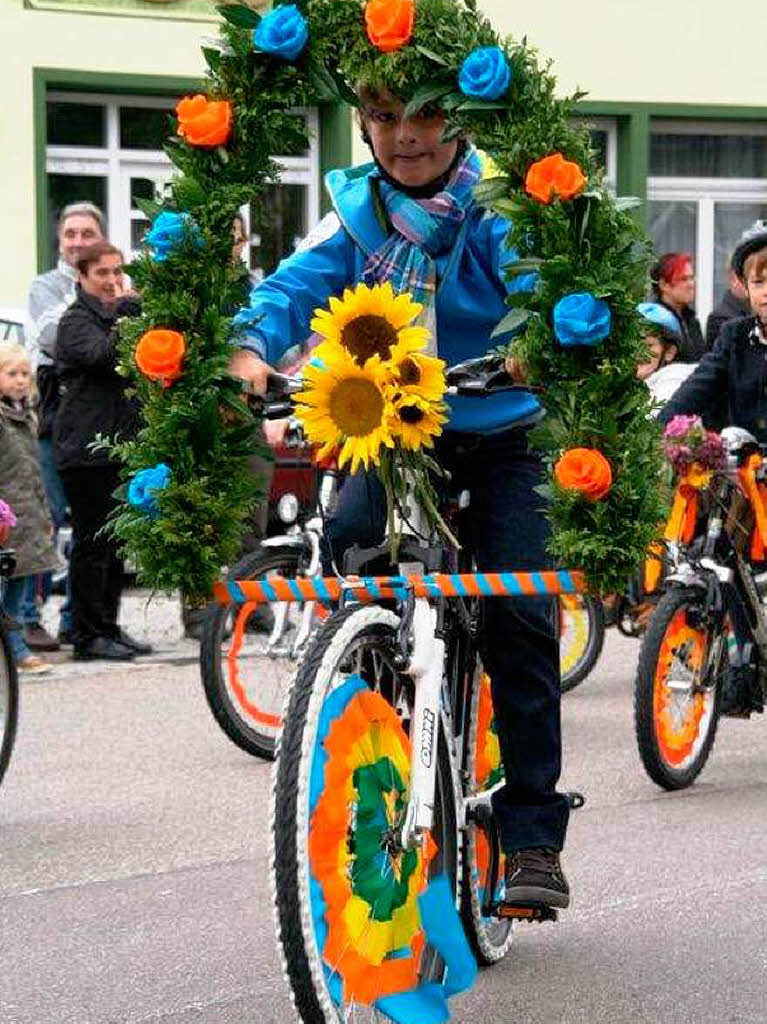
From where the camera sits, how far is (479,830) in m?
4.88

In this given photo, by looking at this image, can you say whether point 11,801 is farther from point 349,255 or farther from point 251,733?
point 349,255

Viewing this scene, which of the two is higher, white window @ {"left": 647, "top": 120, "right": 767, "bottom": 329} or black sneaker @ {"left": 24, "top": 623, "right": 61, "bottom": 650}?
white window @ {"left": 647, "top": 120, "right": 767, "bottom": 329}

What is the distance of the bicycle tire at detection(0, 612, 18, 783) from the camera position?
721cm

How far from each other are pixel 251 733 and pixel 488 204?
4089mm

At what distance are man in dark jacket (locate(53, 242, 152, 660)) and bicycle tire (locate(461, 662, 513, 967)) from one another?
5.94 metres

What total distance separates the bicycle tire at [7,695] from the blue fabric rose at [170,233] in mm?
2978

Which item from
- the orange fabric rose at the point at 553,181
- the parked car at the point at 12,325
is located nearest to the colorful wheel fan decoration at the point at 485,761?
the orange fabric rose at the point at 553,181

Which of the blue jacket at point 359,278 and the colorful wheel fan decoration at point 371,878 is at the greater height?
the blue jacket at point 359,278

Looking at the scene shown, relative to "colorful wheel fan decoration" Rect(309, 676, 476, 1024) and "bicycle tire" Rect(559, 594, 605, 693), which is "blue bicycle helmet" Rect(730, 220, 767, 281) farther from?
"colorful wheel fan decoration" Rect(309, 676, 476, 1024)

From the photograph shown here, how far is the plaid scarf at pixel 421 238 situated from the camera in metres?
4.56

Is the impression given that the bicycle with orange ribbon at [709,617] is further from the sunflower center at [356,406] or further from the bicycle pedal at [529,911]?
the sunflower center at [356,406]

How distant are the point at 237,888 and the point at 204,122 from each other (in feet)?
7.90

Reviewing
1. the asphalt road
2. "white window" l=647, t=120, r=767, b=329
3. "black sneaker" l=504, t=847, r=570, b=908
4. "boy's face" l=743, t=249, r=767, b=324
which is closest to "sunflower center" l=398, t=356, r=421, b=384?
"black sneaker" l=504, t=847, r=570, b=908

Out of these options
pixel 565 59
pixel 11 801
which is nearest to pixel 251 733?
pixel 11 801
